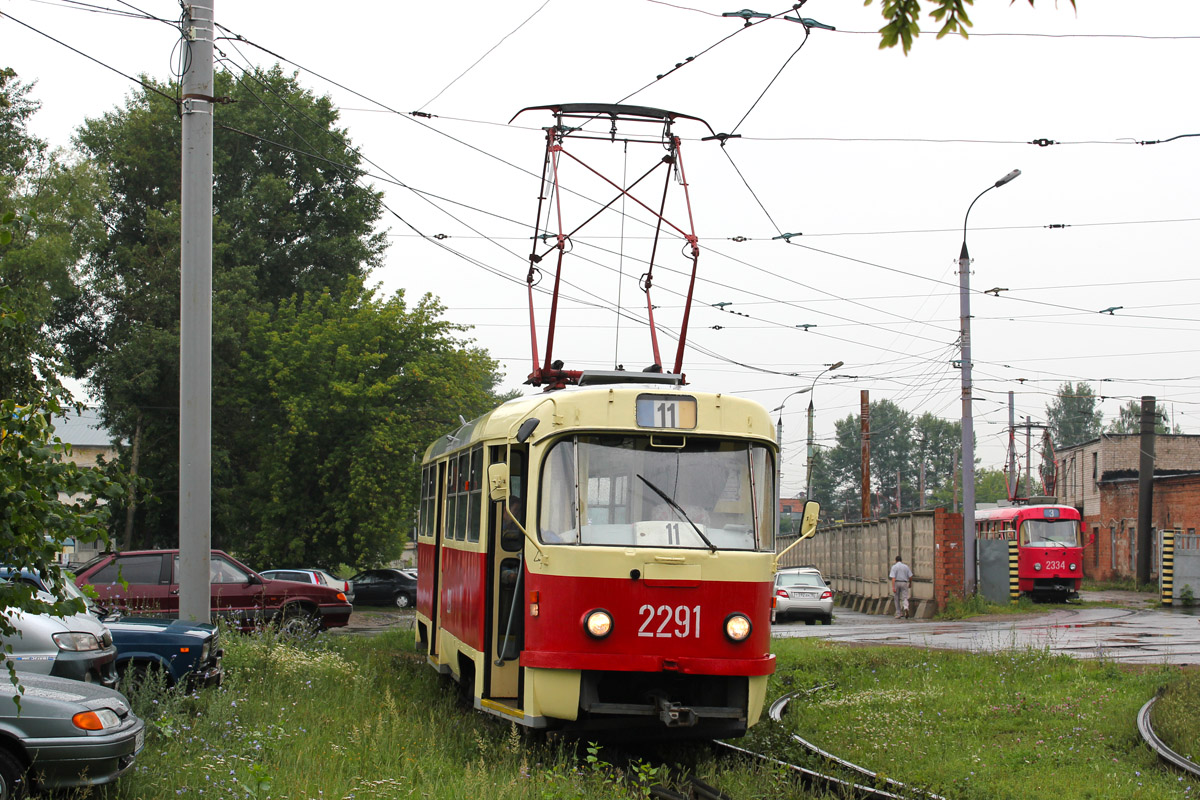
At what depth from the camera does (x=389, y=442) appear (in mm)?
32969

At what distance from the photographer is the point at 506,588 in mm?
9695

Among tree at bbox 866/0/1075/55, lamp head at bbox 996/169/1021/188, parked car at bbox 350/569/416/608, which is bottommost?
parked car at bbox 350/569/416/608

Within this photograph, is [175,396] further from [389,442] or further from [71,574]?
[71,574]

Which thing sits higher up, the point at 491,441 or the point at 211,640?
the point at 491,441

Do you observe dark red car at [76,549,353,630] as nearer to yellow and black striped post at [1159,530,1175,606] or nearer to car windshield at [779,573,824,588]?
car windshield at [779,573,824,588]

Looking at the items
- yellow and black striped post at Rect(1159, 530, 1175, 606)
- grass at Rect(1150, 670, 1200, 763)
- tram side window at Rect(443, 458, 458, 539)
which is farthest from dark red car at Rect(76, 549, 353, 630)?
yellow and black striped post at Rect(1159, 530, 1175, 606)

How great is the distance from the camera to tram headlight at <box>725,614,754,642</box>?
8727mm

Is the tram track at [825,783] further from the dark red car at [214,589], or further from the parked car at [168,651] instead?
the dark red car at [214,589]

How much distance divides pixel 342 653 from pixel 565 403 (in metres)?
8.49

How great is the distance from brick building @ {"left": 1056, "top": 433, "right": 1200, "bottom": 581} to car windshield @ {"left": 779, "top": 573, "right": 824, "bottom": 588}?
66.9 feet

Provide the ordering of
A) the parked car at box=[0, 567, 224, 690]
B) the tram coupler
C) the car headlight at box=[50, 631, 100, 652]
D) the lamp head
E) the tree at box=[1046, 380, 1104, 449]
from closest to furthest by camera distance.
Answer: the tram coupler < the car headlight at box=[50, 631, 100, 652] < the parked car at box=[0, 567, 224, 690] < the lamp head < the tree at box=[1046, 380, 1104, 449]

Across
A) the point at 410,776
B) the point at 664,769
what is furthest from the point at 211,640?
the point at 664,769

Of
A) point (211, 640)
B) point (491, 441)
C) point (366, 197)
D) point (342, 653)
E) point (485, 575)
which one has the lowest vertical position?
point (342, 653)

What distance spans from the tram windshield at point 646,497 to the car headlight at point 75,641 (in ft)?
12.8
